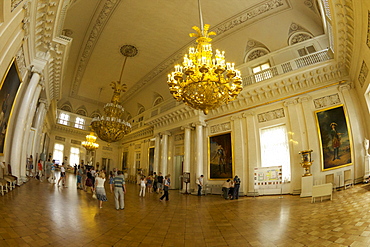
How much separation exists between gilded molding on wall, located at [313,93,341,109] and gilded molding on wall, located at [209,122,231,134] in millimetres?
4146

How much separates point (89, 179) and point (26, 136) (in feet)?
8.80

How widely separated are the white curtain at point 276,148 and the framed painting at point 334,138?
139 centimetres

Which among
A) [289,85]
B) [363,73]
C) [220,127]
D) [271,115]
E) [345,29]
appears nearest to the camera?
[345,29]

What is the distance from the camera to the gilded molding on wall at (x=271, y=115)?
944 centimetres

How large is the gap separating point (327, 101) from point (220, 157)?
545cm

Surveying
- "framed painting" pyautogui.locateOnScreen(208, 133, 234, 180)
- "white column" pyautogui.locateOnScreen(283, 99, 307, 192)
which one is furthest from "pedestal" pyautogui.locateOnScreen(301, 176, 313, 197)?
"framed painting" pyautogui.locateOnScreen(208, 133, 234, 180)

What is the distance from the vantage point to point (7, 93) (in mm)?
5230

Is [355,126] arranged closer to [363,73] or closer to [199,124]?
[363,73]

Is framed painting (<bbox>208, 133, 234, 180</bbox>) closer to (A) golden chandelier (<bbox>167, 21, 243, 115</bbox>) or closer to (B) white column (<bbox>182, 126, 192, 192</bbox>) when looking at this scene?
(B) white column (<bbox>182, 126, 192, 192</bbox>)

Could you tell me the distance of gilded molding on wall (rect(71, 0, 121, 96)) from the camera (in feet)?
32.9

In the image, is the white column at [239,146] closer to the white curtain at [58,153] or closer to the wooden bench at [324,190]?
the wooden bench at [324,190]

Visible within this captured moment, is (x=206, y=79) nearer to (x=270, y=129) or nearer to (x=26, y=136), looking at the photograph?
(x=270, y=129)

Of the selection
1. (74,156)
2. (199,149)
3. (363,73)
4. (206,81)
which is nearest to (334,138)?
(363,73)

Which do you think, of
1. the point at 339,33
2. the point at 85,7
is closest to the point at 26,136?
the point at 85,7
